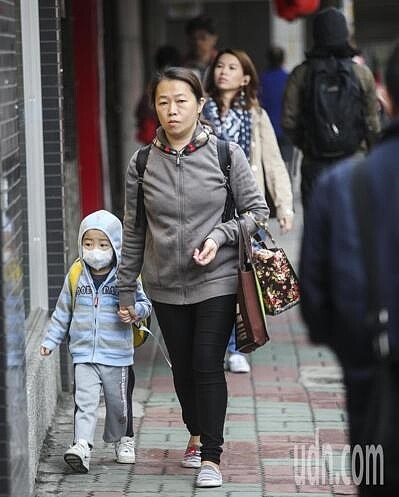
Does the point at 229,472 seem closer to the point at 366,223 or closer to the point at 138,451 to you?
the point at 138,451

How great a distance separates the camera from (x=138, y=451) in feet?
20.9

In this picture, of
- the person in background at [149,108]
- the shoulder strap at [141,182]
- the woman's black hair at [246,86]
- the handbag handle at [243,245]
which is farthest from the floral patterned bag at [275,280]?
the person in background at [149,108]

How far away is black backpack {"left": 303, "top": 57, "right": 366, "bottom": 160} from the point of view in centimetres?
815

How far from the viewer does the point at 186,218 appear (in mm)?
5605

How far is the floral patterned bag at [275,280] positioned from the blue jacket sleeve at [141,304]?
→ 52cm

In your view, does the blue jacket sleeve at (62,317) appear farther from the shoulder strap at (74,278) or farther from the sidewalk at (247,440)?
the sidewalk at (247,440)

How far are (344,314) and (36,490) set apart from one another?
8.66 ft

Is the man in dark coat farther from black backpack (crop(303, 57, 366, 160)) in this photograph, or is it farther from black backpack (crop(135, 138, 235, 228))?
black backpack (crop(303, 57, 366, 160))

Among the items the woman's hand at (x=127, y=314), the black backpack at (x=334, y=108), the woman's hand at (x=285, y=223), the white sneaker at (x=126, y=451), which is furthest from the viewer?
the black backpack at (x=334, y=108)

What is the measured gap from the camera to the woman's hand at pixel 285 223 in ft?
24.3

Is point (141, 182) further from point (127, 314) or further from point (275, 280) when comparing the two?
point (275, 280)

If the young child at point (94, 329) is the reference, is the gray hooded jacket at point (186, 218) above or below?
above

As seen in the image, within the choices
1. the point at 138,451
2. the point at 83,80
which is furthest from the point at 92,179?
the point at 138,451

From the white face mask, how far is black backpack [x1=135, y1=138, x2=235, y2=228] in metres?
0.26
